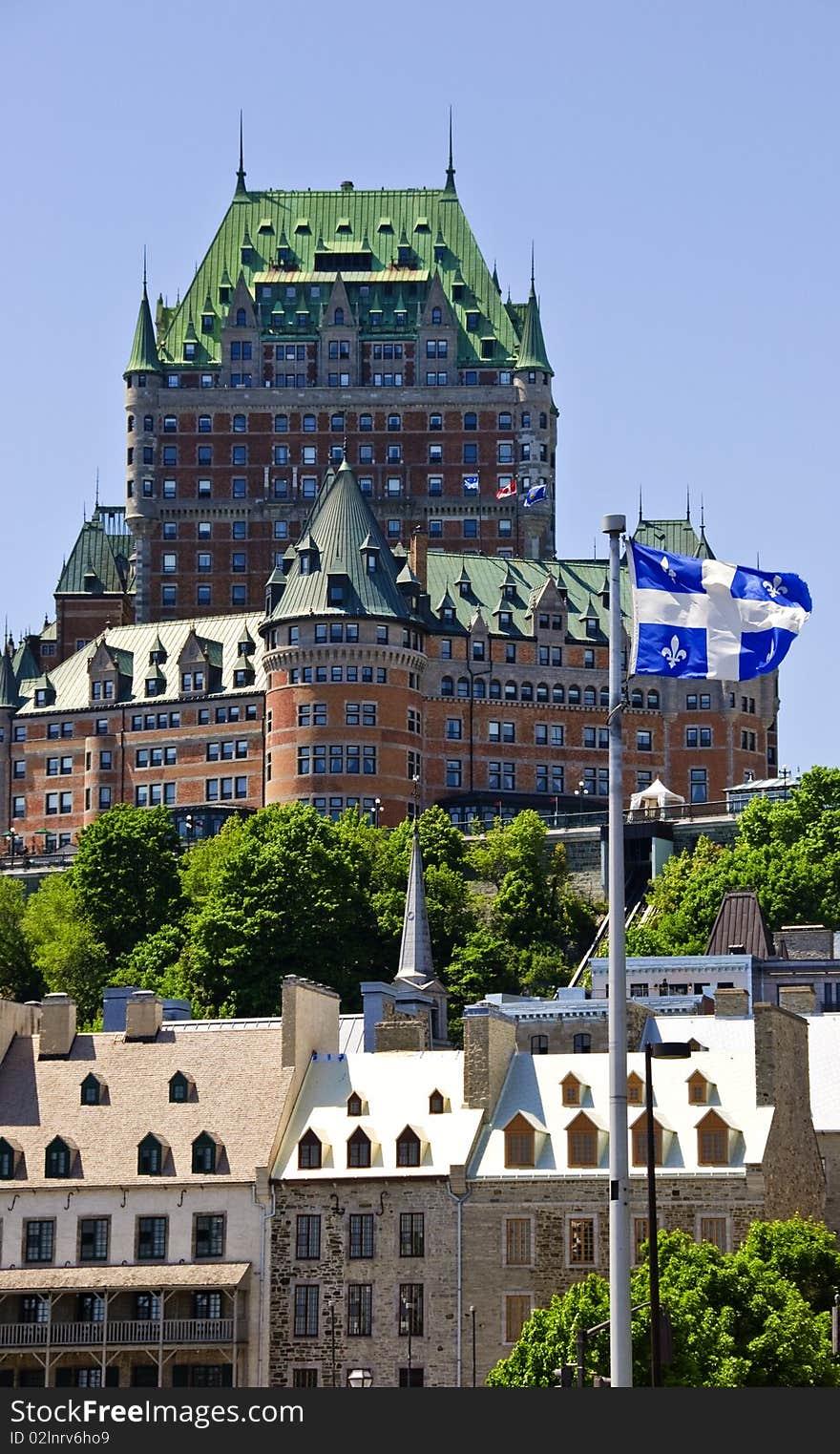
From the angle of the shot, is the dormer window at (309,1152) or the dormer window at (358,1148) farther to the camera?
the dormer window at (309,1152)

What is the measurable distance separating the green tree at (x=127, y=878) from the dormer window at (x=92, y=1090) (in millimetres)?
77316

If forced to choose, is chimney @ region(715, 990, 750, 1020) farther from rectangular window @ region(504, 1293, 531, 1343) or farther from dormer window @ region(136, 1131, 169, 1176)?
dormer window @ region(136, 1131, 169, 1176)

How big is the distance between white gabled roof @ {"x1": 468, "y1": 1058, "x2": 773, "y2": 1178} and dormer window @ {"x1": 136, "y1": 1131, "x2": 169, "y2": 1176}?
9803mm

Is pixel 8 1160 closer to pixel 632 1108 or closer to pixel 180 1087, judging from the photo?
pixel 180 1087

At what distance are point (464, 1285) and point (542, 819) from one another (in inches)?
3983

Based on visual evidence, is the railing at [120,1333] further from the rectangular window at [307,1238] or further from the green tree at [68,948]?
the green tree at [68,948]

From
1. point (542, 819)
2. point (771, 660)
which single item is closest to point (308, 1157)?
point (771, 660)

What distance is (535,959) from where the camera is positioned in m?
170

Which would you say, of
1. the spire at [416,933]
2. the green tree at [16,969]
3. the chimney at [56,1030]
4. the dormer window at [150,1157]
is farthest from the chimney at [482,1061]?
the green tree at [16,969]

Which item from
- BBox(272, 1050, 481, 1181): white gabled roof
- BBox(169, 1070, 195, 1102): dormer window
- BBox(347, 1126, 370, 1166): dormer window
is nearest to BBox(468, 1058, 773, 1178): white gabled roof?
BBox(272, 1050, 481, 1181): white gabled roof

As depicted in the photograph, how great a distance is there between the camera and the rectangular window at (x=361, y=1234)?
308 feet

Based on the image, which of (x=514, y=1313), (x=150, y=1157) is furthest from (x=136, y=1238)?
(x=514, y=1313)

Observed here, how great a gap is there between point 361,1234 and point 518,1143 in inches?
210

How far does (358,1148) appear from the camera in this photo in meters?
95.8
